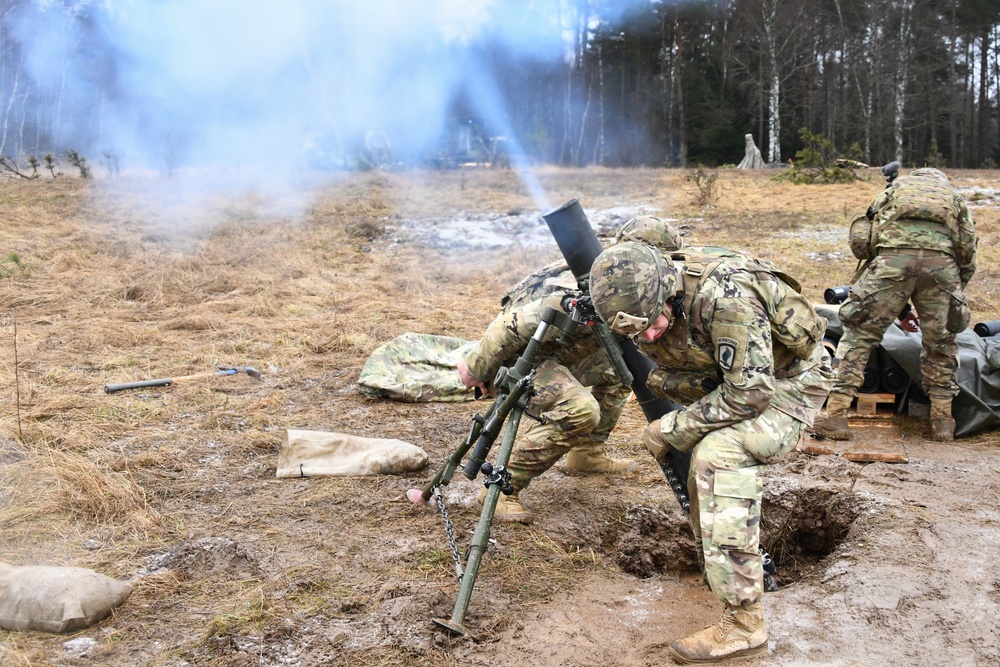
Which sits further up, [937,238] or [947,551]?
[937,238]

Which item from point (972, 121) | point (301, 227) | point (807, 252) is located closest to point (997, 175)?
point (807, 252)

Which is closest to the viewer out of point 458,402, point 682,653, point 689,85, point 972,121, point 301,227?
point 682,653

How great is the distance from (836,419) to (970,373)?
991mm

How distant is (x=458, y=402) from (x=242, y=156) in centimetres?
1118

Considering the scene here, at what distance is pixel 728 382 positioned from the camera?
3104mm

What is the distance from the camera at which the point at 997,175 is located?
1794 centimetres

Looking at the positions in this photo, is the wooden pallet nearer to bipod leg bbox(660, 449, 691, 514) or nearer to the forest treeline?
bipod leg bbox(660, 449, 691, 514)

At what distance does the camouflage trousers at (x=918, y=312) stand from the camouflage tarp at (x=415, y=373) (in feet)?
9.13

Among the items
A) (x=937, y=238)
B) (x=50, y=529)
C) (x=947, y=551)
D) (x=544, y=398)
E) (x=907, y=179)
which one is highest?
(x=907, y=179)

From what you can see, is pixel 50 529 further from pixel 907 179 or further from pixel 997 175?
pixel 997 175

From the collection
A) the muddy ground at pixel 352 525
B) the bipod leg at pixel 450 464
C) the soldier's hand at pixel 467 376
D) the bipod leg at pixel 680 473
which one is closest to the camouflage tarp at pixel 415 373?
the muddy ground at pixel 352 525

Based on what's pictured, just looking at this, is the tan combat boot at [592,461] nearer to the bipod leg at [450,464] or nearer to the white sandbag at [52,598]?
the bipod leg at [450,464]

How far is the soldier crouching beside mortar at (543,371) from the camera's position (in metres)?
4.22

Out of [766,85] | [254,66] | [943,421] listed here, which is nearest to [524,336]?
[943,421]
